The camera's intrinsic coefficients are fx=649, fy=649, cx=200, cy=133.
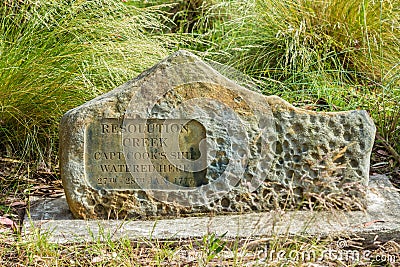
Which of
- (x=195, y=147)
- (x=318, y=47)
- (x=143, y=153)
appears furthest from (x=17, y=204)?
(x=318, y=47)

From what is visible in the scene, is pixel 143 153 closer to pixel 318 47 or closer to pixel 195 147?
pixel 195 147

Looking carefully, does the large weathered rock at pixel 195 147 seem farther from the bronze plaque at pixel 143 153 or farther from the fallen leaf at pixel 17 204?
the fallen leaf at pixel 17 204

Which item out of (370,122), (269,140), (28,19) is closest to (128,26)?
(28,19)

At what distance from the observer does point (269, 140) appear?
10.8 feet

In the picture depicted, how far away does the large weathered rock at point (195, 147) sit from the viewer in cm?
322

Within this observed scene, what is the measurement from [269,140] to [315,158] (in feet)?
0.85

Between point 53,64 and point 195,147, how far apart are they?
Result: 127cm

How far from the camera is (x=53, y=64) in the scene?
13.3 feet

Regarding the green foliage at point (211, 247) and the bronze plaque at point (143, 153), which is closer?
the green foliage at point (211, 247)

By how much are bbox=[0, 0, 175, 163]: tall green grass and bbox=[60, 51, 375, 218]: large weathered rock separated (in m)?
0.79

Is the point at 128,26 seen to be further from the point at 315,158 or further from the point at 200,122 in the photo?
the point at 315,158

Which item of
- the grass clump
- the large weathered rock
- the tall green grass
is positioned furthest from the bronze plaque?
the grass clump

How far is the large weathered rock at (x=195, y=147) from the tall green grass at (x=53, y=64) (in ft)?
2.60

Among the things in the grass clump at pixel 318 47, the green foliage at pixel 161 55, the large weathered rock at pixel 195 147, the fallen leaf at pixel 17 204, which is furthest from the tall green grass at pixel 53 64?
the large weathered rock at pixel 195 147
